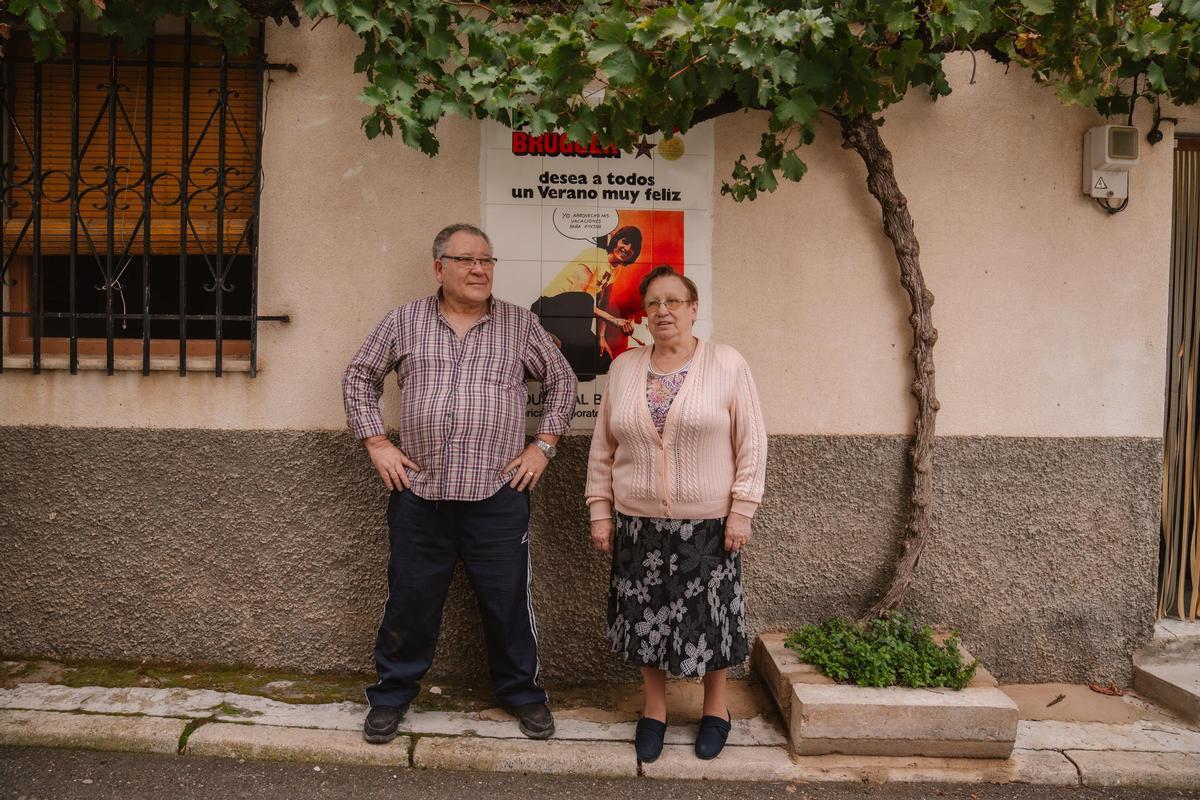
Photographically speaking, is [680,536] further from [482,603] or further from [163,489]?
[163,489]

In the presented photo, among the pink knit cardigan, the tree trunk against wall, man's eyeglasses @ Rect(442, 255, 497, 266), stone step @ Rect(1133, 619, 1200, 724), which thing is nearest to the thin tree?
the tree trunk against wall

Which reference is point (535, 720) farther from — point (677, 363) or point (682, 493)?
point (677, 363)

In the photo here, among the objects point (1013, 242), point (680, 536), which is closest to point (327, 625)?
point (680, 536)

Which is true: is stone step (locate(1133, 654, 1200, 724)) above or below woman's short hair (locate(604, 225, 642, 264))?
below

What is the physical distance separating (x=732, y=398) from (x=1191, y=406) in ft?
8.72

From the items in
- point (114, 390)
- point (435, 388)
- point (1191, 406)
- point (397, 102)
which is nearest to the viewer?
point (397, 102)

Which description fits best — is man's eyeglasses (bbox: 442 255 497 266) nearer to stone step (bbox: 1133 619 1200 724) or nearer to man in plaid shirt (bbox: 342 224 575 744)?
man in plaid shirt (bbox: 342 224 575 744)

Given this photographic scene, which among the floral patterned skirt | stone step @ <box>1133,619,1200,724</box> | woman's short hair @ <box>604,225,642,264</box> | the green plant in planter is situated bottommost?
stone step @ <box>1133,619,1200,724</box>

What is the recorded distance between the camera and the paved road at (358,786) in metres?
3.07

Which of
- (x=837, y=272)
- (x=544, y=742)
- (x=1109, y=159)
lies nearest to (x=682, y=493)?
(x=544, y=742)

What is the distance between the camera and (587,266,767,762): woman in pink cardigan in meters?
3.17

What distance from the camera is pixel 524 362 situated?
352cm

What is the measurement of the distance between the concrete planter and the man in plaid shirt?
1043 millimetres

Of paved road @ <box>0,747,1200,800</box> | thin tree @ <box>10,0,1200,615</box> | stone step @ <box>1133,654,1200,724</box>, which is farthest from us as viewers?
stone step @ <box>1133,654,1200,724</box>
